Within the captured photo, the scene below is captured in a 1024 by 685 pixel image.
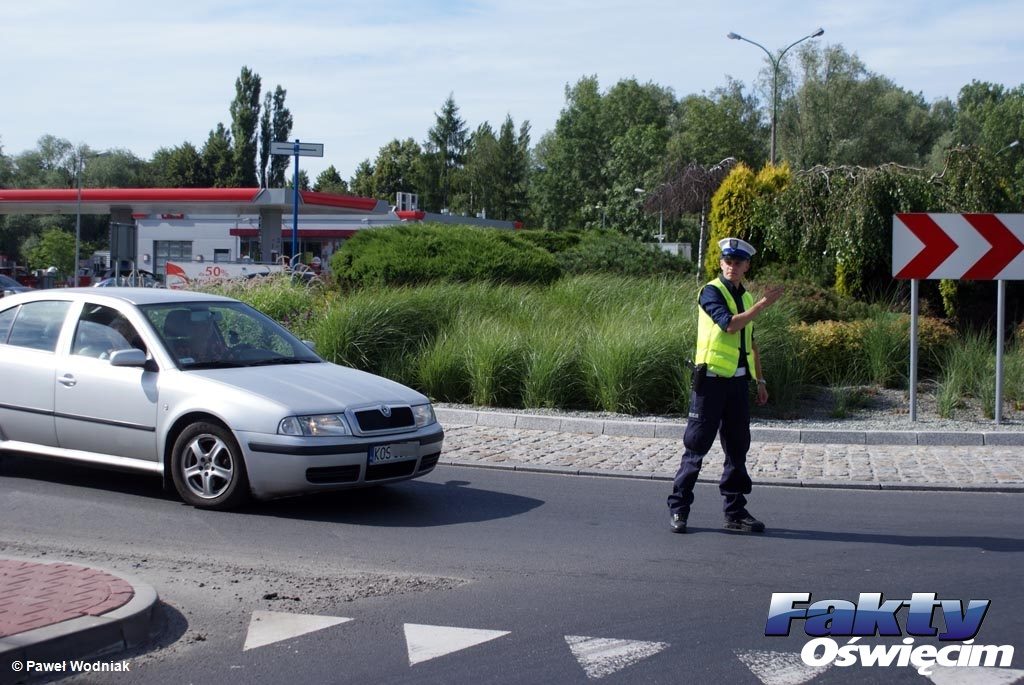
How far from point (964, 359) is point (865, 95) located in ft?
168

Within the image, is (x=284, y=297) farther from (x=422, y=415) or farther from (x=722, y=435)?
(x=722, y=435)

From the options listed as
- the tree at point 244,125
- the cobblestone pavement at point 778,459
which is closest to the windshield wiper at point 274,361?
the cobblestone pavement at point 778,459

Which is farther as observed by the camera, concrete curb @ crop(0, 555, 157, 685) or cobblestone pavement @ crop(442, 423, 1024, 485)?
cobblestone pavement @ crop(442, 423, 1024, 485)

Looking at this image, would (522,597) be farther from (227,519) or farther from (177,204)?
(177,204)

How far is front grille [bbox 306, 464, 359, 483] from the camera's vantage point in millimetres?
7728

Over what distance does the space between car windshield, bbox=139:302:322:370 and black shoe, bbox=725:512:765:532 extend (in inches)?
140

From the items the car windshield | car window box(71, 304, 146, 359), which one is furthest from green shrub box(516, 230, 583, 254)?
car window box(71, 304, 146, 359)

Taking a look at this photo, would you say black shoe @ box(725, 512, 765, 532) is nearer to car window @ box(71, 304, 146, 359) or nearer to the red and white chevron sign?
car window @ box(71, 304, 146, 359)

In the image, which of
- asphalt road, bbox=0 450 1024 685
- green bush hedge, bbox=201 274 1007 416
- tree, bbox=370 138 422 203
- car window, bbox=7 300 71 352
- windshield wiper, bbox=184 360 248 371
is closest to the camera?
asphalt road, bbox=0 450 1024 685

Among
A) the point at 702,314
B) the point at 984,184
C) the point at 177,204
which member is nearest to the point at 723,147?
the point at 177,204

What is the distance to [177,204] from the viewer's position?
155 ft

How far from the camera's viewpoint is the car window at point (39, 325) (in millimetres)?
8914

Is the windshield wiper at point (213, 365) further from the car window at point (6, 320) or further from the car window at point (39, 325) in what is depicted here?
the car window at point (6, 320)

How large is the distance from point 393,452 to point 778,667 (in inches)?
146
